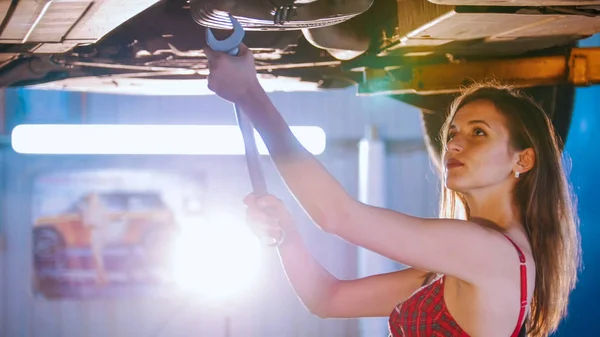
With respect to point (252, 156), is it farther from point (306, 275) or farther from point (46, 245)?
point (46, 245)

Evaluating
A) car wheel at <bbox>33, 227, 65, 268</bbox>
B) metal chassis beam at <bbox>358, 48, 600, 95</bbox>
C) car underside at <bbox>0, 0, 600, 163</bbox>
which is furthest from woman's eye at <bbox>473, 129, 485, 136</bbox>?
car wheel at <bbox>33, 227, 65, 268</bbox>

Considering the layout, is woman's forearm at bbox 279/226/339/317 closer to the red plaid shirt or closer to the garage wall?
the red plaid shirt

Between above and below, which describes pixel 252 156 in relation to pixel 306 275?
above

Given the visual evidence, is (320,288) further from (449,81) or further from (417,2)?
(449,81)

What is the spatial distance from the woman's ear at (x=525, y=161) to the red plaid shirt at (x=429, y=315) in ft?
0.53

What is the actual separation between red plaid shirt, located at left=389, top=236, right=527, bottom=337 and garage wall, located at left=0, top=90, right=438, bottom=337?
1.67 metres

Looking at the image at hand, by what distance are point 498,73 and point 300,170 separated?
3.05ft

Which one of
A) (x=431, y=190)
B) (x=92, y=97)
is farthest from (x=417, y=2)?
(x=92, y=97)

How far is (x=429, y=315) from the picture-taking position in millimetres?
1084

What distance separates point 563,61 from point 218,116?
1299 millimetres

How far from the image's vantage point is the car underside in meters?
1.30

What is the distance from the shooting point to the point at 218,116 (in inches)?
105

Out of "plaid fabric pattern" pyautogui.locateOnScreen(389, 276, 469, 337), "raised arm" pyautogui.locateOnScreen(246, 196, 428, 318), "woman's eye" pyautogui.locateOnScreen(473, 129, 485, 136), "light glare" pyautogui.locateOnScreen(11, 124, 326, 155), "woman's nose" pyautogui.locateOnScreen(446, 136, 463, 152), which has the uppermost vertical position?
"light glare" pyautogui.locateOnScreen(11, 124, 326, 155)

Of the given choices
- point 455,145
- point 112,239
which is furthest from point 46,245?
point 455,145
